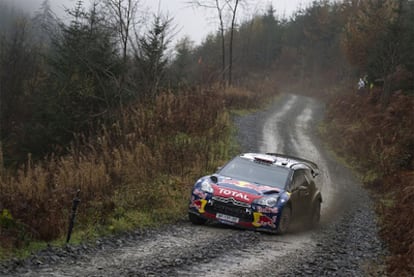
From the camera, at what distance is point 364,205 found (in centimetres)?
1920

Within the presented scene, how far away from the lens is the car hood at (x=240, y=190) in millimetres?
12367

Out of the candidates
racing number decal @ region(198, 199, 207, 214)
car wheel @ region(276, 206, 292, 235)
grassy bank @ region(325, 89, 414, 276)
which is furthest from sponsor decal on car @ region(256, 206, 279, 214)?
grassy bank @ region(325, 89, 414, 276)

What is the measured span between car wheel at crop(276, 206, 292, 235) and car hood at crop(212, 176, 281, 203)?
0.45 m

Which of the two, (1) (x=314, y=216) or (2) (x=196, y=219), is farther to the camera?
(1) (x=314, y=216)

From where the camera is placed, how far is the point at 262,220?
12.2 metres

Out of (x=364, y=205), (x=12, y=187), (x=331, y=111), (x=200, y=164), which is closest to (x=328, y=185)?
(x=364, y=205)

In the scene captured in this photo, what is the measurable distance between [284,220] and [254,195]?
3.01 feet

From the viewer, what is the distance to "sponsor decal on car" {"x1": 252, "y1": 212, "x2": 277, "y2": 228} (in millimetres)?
12203

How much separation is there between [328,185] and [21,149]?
17.3 m

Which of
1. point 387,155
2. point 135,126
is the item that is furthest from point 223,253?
point 387,155

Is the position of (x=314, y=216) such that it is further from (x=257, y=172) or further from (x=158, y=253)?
(x=158, y=253)

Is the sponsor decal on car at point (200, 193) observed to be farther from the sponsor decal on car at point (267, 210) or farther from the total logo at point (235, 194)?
the sponsor decal on car at point (267, 210)

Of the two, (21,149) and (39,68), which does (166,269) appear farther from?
(39,68)

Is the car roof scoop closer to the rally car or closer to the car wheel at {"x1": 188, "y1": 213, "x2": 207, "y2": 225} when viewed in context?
the rally car
